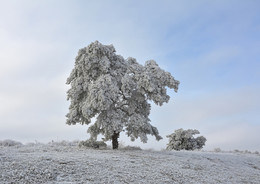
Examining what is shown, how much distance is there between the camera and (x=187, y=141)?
33.8 meters

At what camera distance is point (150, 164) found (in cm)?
1419

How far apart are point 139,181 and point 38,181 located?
378cm

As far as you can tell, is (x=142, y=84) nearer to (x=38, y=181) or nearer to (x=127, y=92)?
(x=127, y=92)

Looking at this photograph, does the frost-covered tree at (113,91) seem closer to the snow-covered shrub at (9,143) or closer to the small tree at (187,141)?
the snow-covered shrub at (9,143)

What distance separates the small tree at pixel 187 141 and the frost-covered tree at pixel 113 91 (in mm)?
13427

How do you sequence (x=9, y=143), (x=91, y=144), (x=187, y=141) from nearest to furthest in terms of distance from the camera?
(x=91, y=144)
(x=9, y=143)
(x=187, y=141)

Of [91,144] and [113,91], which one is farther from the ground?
[113,91]

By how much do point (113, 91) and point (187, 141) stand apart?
18.1 metres

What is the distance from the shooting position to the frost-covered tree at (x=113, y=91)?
745 inches

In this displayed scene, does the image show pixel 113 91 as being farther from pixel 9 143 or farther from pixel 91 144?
pixel 9 143

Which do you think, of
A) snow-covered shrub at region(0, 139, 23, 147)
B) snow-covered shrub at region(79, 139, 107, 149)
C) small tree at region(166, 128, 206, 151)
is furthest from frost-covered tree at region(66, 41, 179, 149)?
small tree at region(166, 128, 206, 151)

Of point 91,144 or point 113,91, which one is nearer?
point 113,91

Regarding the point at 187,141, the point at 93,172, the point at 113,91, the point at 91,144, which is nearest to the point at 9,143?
the point at 91,144

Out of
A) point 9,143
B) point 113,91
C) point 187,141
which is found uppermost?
point 113,91
